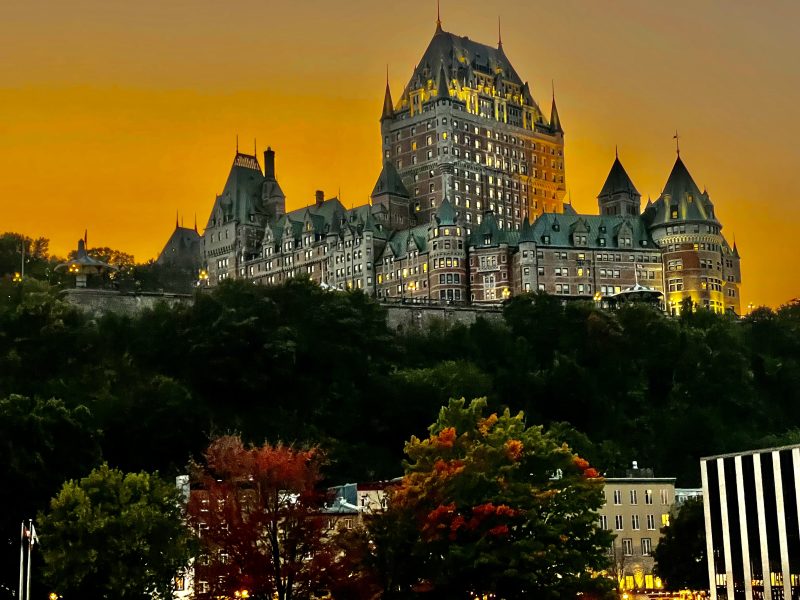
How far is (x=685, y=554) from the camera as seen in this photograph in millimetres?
108250

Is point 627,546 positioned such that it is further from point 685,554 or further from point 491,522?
point 491,522

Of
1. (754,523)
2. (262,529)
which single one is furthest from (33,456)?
(754,523)

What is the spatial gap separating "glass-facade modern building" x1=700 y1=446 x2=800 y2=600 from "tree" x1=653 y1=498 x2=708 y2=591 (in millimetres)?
14557

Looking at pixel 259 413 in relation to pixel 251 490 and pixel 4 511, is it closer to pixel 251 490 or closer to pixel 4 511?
pixel 4 511

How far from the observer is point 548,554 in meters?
77.6

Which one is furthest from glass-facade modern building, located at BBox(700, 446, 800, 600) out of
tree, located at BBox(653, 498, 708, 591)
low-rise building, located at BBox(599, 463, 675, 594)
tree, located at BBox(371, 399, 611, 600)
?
low-rise building, located at BBox(599, 463, 675, 594)

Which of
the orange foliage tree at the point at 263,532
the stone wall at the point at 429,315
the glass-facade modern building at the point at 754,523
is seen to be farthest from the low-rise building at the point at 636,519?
the orange foliage tree at the point at 263,532

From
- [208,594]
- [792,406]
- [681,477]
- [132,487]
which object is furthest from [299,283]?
[208,594]

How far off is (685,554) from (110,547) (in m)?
44.2

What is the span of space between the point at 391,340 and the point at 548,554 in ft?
290

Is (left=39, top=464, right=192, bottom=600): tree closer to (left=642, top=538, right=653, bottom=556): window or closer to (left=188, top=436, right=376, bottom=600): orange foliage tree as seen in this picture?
(left=188, top=436, right=376, bottom=600): orange foliage tree

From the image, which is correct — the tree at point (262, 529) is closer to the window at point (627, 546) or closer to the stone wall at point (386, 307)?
the window at point (627, 546)

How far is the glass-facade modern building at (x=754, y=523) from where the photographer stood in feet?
271

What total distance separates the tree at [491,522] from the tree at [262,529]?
13.4 ft
